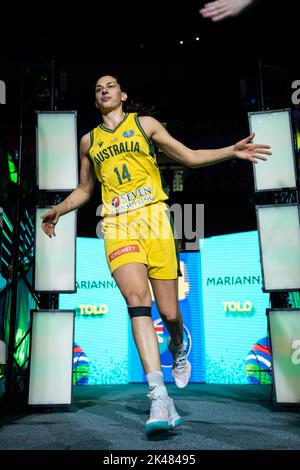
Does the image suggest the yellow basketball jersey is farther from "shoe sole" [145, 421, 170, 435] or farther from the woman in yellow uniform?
"shoe sole" [145, 421, 170, 435]

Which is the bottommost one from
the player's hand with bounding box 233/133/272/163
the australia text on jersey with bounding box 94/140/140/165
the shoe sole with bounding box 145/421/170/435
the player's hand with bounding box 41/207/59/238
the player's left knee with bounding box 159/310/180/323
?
the shoe sole with bounding box 145/421/170/435

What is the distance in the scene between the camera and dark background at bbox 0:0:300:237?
4.12 m

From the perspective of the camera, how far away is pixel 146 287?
236 cm

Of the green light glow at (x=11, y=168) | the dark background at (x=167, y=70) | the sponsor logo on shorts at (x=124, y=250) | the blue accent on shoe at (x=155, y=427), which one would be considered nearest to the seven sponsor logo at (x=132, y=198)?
the sponsor logo on shorts at (x=124, y=250)

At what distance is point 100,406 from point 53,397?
367 millimetres

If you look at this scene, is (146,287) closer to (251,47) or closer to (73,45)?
(73,45)

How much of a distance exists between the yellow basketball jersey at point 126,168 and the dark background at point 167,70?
1.26 meters

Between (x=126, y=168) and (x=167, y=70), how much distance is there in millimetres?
4463

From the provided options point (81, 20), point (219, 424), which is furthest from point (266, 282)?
point (81, 20)

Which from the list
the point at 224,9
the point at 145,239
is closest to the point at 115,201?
the point at 145,239

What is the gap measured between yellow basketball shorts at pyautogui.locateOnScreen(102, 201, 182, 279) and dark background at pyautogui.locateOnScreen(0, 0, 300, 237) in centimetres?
139

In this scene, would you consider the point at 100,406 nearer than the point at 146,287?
No

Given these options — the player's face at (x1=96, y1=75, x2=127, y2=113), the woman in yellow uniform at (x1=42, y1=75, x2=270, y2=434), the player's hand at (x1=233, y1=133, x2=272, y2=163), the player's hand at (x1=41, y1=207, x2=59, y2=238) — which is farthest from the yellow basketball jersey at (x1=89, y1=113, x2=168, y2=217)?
the player's hand at (x1=233, y1=133, x2=272, y2=163)

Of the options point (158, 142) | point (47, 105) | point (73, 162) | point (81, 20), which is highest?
point (81, 20)
